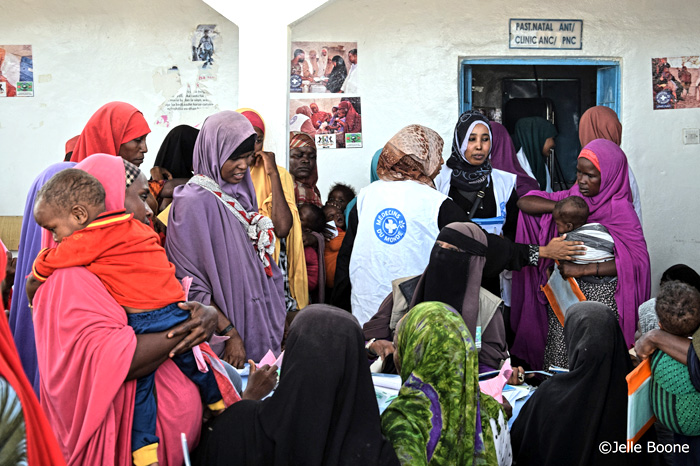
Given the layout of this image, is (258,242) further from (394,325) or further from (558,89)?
(558,89)

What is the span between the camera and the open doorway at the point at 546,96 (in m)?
7.02

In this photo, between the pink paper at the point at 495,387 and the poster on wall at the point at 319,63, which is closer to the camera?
the pink paper at the point at 495,387

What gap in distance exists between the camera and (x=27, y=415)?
1.72 meters

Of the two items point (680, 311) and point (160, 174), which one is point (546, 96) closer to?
point (160, 174)

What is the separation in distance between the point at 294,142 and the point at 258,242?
1.92m

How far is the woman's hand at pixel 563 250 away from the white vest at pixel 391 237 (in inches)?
30.3

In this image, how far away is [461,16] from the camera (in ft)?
20.0

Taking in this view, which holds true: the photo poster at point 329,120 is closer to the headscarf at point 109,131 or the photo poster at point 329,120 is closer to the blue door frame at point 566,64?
the blue door frame at point 566,64

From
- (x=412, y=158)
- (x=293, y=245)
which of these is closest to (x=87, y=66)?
(x=293, y=245)

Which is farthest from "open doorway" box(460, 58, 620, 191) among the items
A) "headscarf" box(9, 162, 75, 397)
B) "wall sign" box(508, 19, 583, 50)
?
"headscarf" box(9, 162, 75, 397)

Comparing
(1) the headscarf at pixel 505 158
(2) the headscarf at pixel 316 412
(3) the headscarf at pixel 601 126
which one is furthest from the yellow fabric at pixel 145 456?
(3) the headscarf at pixel 601 126

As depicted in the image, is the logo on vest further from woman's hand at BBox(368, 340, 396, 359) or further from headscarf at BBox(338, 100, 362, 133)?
headscarf at BBox(338, 100, 362, 133)

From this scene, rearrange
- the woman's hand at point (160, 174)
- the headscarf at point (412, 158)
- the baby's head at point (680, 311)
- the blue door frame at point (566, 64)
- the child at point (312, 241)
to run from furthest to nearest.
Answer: the blue door frame at point (566, 64) < the child at point (312, 241) < the woman's hand at point (160, 174) < the headscarf at point (412, 158) < the baby's head at point (680, 311)

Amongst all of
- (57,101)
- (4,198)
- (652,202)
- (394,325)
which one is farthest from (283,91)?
(652,202)
